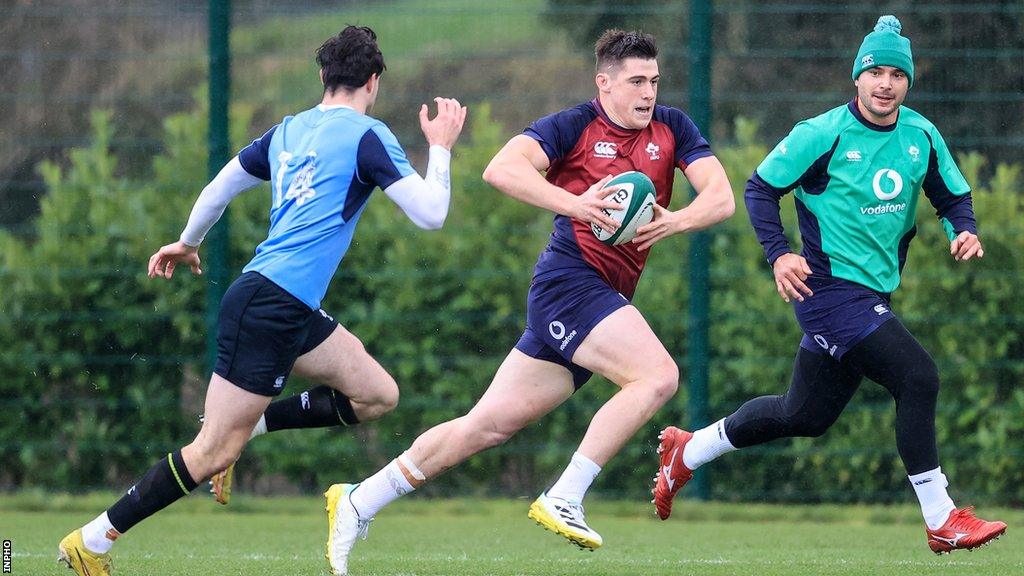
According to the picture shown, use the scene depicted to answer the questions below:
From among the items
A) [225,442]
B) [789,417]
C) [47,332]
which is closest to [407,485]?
[225,442]

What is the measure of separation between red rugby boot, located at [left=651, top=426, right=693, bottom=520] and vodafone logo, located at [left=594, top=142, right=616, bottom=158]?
1386mm

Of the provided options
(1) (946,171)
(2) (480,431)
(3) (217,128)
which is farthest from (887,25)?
(3) (217,128)

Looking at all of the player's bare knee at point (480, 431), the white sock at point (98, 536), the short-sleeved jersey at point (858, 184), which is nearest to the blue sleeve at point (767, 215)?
the short-sleeved jersey at point (858, 184)

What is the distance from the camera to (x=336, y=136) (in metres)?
5.39

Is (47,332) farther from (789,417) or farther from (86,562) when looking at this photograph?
(789,417)

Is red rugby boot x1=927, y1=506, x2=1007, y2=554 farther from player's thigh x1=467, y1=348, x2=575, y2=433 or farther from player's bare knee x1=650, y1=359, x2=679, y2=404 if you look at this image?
player's thigh x1=467, y1=348, x2=575, y2=433

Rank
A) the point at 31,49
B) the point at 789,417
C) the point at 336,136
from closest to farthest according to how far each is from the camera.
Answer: the point at 336,136 < the point at 789,417 < the point at 31,49

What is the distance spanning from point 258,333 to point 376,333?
343cm

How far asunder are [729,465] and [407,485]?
3.41m

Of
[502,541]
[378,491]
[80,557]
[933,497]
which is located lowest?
[502,541]

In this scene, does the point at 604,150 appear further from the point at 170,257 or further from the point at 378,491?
the point at 170,257

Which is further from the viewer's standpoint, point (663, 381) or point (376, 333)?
point (376, 333)

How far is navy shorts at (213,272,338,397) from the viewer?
538 centimetres

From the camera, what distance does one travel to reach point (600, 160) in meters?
6.00
